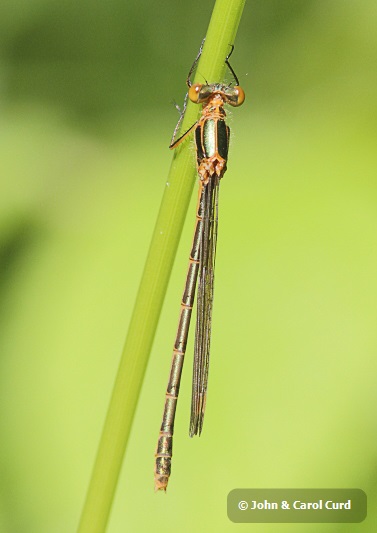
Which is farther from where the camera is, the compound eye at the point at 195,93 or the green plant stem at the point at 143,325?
the compound eye at the point at 195,93

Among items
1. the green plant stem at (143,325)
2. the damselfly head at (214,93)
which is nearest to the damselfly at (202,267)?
the damselfly head at (214,93)

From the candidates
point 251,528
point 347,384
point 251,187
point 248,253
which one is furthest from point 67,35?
point 251,528

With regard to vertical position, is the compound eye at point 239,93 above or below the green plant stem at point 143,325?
above

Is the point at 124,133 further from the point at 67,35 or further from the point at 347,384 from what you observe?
the point at 347,384

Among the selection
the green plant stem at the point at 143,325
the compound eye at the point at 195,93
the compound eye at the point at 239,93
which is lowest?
the green plant stem at the point at 143,325

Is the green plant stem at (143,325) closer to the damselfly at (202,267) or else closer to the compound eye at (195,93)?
the compound eye at (195,93)

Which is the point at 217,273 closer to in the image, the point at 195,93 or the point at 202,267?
the point at 202,267

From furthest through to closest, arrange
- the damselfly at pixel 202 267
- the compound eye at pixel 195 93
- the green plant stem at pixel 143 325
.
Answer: the damselfly at pixel 202 267, the compound eye at pixel 195 93, the green plant stem at pixel 143 325
